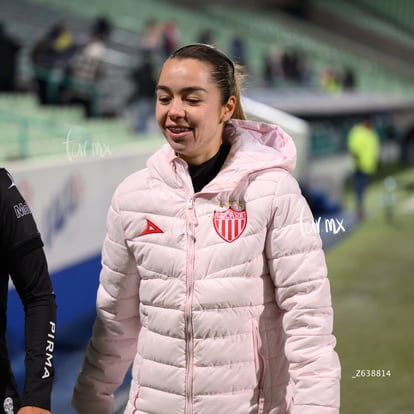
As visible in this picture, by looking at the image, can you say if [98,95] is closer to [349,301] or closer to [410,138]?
[349,301]

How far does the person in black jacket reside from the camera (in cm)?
151

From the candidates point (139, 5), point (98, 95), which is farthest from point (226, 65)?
point (139, 5)

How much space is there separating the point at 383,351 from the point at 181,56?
2.07 metres

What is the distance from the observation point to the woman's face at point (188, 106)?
1614 millimetres

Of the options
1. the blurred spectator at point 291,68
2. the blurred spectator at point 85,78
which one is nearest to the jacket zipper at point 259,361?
the blurred spectator at point 85,78

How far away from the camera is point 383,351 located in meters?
3.31

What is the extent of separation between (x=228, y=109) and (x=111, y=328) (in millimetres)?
544

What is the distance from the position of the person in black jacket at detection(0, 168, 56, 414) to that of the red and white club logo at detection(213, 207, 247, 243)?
14.0 inches

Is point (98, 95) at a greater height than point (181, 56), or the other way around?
point (98, 95)

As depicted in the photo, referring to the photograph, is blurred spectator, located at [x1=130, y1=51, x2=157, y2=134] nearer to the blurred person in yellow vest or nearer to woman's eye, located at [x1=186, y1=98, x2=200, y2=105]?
the blurred person in yellow vest

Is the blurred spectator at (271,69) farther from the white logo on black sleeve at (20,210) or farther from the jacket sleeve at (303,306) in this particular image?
the white logo on black sleeve at (20,210)

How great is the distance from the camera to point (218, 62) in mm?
1631

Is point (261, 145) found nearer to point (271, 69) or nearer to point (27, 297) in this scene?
point (27, 297)

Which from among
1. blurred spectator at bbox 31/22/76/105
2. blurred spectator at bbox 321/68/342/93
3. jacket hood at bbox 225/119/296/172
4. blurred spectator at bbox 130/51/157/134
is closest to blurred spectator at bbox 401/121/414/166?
blurred spectator at bbox 321/68/342/93
